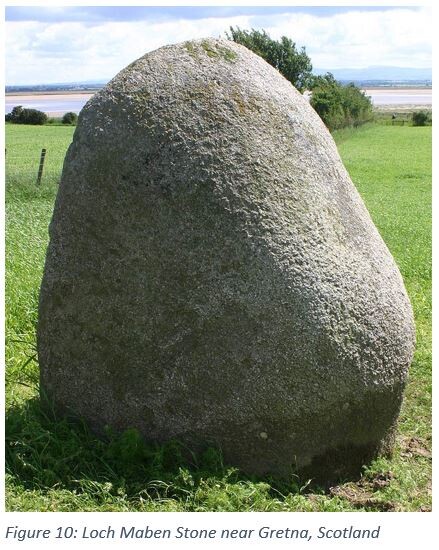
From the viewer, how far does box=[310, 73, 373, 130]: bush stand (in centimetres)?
3322

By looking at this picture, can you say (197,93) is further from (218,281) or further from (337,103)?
(337,103)

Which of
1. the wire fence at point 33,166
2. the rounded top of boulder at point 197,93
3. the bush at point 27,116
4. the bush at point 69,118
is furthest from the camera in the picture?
the bush at point 69,118

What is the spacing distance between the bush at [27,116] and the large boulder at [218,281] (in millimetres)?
40978

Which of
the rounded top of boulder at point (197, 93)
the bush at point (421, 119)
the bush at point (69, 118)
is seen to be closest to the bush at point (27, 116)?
the bush at point (69, 118)

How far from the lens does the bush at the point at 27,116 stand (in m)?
44.3

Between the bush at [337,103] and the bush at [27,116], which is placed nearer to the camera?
the bush at [337,103]

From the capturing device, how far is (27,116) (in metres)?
45.0

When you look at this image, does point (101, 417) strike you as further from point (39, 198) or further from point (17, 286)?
point (39, 198)

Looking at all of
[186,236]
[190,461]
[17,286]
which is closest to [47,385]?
[190,461]

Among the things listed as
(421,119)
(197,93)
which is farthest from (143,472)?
(421,119)

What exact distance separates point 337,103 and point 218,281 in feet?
103

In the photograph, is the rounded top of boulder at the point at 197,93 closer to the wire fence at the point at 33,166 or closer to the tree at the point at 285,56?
the wire fence at the point at 33,166

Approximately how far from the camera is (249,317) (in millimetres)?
4031

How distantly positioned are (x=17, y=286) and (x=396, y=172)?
1730 cm
